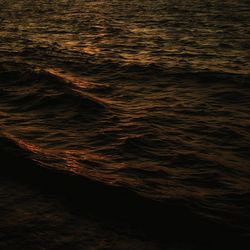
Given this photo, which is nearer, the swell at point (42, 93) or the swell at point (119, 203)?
the swell at point (119, 203)

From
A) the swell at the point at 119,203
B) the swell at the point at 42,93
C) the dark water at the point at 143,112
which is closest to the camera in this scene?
the swell at the point at 119,203

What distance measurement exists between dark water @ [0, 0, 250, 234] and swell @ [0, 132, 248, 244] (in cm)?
15

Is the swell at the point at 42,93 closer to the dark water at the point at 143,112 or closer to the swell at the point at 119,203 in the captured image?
the dark water at the point at 143,112

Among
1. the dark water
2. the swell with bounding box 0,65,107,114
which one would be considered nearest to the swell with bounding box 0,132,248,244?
the dark water

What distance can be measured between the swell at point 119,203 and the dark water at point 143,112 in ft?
0.49

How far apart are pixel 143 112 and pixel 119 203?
16.3 feet

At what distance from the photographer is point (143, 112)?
446 inches

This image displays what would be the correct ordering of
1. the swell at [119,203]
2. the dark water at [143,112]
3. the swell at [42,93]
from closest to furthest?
1. the swell at [119,203]
2. the dark water at [143,112]
3. the swell at [42,93]

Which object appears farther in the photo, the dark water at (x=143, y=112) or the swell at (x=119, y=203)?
the dark water at (x=143, y=112)

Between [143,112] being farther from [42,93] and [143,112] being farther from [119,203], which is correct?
[119,203]

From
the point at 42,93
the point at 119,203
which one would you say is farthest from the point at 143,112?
the point at 119,203

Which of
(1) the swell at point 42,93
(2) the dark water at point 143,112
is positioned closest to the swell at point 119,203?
(2) the dark water at point 143,112

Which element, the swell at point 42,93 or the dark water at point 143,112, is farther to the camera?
the swell at point 42,93

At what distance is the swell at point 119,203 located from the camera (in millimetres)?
5921
